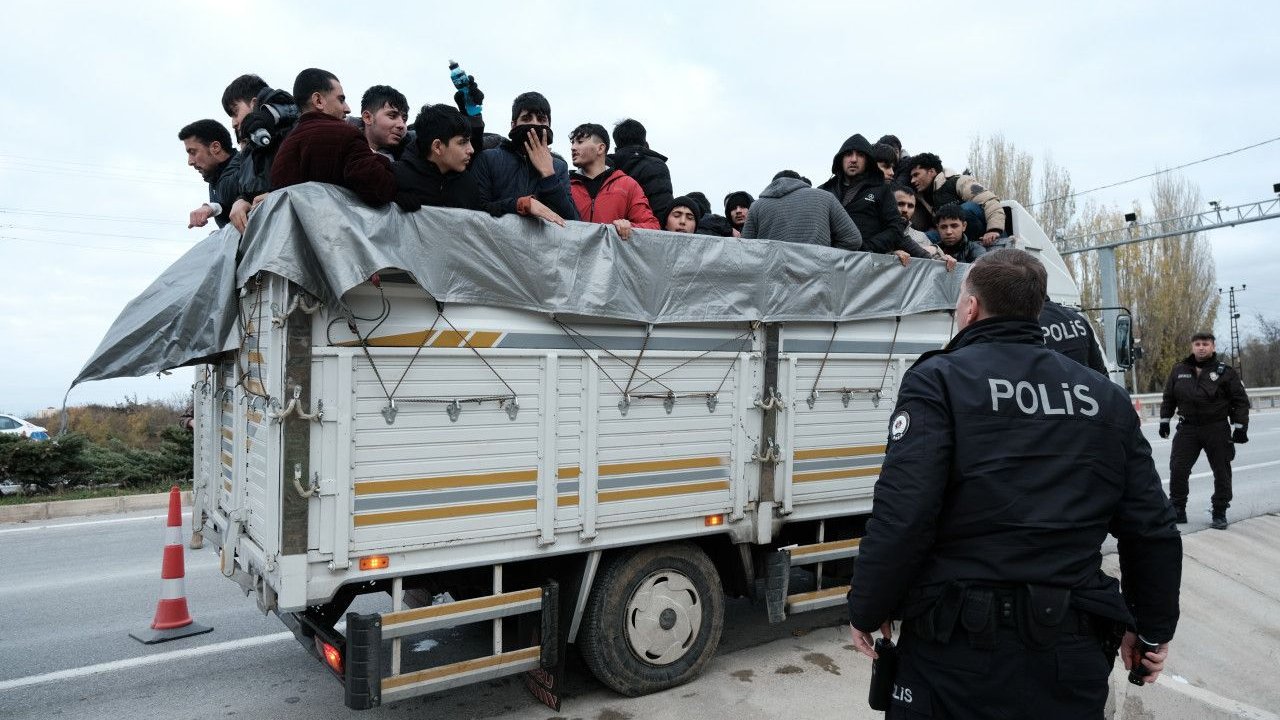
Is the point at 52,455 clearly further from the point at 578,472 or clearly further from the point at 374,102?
the point at 578,472

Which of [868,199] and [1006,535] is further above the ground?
[868,199]

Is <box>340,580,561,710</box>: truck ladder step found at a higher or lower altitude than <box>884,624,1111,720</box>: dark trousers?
lower

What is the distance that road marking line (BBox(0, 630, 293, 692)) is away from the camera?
4789mm

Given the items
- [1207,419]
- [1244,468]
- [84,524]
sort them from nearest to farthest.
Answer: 1. [1207,419]
2. [84,524]
3. [1244,468]

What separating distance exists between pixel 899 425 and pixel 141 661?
501 cm

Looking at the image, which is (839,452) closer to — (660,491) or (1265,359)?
(660,491)

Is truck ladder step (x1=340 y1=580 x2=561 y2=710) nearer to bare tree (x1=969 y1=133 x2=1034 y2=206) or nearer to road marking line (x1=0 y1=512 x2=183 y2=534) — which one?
road marking line (x1=0 y1=512 x2=183 y2=534)

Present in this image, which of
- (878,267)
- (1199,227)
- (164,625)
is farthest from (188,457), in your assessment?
(1199,227)

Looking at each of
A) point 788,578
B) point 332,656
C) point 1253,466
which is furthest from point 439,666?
point 1253,466

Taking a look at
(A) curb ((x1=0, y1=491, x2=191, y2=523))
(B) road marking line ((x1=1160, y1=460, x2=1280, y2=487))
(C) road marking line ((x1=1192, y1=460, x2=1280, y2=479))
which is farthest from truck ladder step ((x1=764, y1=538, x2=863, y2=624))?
(C) road marking line ((x1=1192, y1=460, x2=1280, y2=479))

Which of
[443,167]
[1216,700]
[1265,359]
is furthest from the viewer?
[1265,359]

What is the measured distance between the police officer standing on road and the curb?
39.4 feet

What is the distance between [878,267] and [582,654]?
314 centimetres

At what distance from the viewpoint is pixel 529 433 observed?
4.02 m
